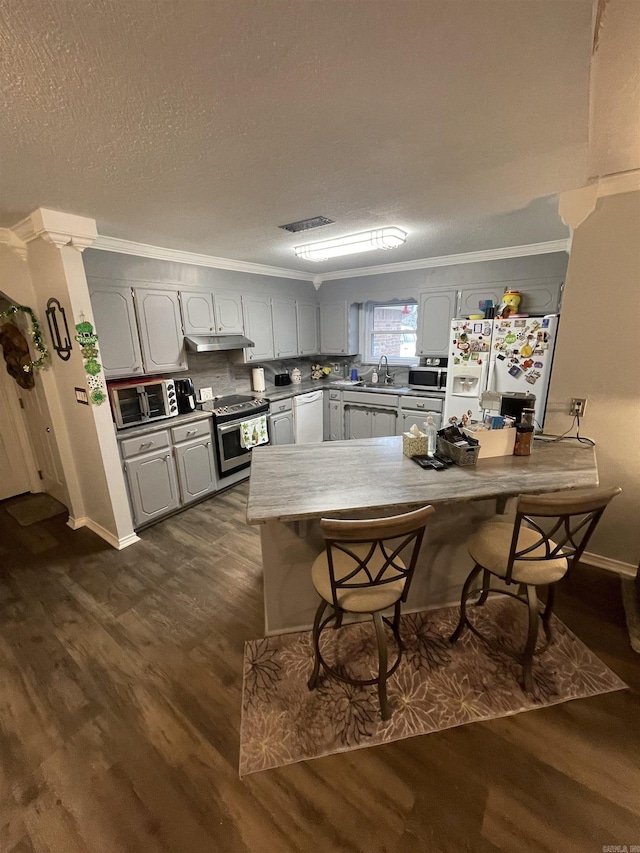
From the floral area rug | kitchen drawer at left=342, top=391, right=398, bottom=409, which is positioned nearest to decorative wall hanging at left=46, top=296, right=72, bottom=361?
the floral area rug

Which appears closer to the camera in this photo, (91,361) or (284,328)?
(91,361)

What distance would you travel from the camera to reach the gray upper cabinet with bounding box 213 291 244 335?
12.7 feet

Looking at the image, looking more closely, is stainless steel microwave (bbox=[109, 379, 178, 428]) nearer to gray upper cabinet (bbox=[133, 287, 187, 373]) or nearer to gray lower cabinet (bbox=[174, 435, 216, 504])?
gray upper cabinet (bbox=[133, 287, 187, 373])

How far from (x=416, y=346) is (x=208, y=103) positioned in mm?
3710

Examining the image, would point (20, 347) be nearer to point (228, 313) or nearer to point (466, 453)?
point (228, 313)

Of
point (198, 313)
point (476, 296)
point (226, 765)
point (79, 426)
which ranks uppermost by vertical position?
point (476, 296)

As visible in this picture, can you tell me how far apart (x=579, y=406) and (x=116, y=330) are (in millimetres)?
3704

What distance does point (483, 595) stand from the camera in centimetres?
223

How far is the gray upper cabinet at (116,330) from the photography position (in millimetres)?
2883

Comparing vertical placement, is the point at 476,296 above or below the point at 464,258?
below

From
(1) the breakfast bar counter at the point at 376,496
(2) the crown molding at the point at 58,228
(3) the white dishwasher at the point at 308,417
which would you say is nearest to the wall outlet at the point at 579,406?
(1) the breakfast bar counter at the point at 376,496

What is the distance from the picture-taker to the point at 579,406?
2.39m

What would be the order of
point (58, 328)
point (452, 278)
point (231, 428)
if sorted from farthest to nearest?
point (452, 278)
point (231, 428)
point (58, 328)

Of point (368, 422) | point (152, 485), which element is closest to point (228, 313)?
point (152, 485)
